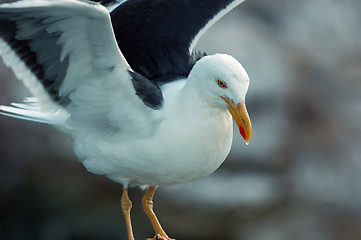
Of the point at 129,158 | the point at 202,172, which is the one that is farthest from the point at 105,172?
the point at 202,172

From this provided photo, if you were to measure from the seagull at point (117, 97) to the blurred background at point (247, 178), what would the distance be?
Result: 76.7 inches

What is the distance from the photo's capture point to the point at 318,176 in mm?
4312

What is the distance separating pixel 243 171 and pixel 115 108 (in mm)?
2228

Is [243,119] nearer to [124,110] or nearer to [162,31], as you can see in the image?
[124,110]

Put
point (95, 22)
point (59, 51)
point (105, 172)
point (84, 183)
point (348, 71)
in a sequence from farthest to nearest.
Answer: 1. point (348, 71)
2. point (84, 183)
3. point (105, 172)
4. point (59, 51)
5. point (95, 22)

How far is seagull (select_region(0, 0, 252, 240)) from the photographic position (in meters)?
1.87

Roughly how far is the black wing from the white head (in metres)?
0.29

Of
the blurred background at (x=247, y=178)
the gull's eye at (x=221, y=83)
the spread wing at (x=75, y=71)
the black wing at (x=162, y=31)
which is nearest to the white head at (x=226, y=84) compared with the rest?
the gull's eye at (x=221, y=83)

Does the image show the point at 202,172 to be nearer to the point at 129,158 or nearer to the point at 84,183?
the point at 129,158

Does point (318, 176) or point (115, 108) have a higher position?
point (115, 108)

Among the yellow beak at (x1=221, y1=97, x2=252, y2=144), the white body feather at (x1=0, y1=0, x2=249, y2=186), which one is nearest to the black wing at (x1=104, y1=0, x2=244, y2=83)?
the white body feather at (x1=0, y1=0, x2=249, y2=186)

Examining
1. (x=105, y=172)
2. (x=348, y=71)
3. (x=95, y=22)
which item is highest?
(x=95, y=22)

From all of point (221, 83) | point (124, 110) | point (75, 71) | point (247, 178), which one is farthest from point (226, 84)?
point (247, 178)

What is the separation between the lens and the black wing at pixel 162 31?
229cm
